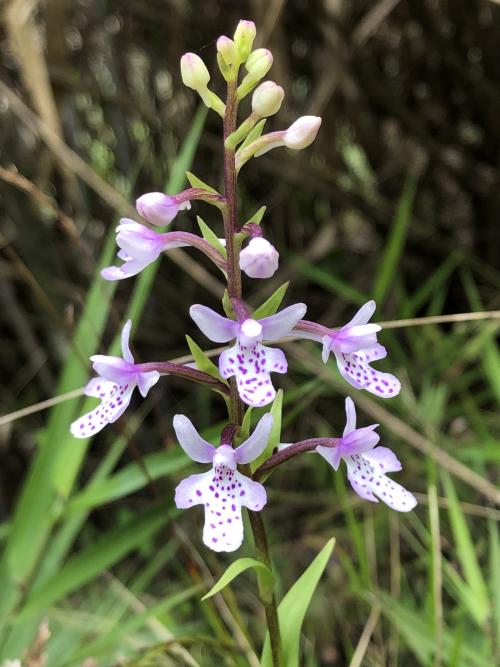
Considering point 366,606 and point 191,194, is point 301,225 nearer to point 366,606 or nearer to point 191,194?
point 366,606

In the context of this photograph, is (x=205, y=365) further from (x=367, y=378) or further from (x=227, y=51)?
(x=227, y=51)

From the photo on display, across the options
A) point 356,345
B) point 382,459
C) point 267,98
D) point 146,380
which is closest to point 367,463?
point 382,459

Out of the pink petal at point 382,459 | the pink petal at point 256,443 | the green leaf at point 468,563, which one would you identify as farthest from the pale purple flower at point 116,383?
the green leaf at point 468,563

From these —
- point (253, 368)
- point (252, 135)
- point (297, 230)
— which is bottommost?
point (297, 230)

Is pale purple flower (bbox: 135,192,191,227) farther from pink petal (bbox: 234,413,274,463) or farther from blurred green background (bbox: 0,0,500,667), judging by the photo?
blurred green background (bbox: 0,0,500,667)

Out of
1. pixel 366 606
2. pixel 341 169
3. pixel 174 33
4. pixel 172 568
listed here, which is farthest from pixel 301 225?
pixel 366 606

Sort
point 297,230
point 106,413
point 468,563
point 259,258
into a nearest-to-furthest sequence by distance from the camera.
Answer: point 259,258, point 106,413, point 468,563, point 297,230

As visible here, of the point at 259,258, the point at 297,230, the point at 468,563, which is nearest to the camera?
the point at 259,258
